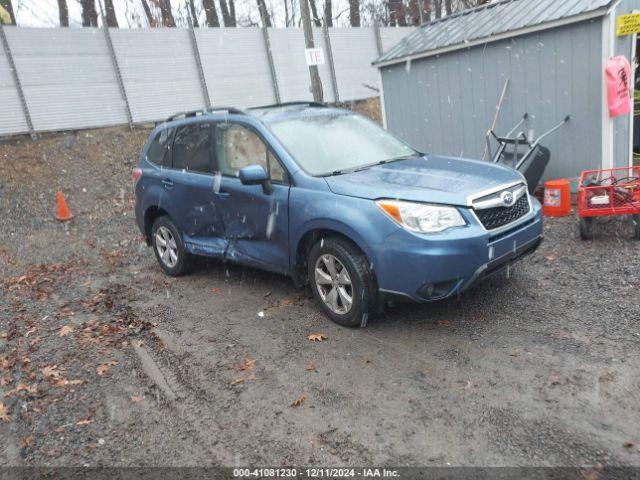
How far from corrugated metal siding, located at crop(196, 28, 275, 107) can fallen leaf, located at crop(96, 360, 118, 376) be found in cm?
1237

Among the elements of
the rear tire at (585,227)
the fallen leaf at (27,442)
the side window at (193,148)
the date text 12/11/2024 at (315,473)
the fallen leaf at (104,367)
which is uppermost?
the side window at (193,148)

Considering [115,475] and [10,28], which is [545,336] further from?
[10,28]

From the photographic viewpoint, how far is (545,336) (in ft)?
13.1

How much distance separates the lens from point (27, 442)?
11.0 ft

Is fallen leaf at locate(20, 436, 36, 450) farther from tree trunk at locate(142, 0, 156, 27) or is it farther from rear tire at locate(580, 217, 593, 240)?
tree trunk at locate(142, 0, 156, 27)

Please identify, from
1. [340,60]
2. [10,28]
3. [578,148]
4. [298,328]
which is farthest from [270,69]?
[298,328]

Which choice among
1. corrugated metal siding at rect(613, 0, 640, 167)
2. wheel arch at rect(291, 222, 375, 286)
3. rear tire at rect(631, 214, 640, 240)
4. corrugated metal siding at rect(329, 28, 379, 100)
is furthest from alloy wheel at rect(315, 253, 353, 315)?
corrugated metal siding at rect(329, 28, 379, 100)

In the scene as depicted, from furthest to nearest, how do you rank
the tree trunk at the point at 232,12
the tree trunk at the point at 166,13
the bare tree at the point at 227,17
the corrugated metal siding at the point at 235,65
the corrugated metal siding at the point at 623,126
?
the tree trunk at the point at 232,12 → the bare tree at the point at 227,17 → the tree trunk at the point at 166,13 → the corrugated metal siding at the point at 235,65 → the corrugated metal siding at the point at 623,126

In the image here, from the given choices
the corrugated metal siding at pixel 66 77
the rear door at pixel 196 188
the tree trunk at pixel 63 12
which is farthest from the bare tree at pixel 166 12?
the rear door at pixel 196 188

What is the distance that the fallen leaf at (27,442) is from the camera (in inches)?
130

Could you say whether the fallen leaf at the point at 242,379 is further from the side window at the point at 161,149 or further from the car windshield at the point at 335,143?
the side window at the point at 161,149

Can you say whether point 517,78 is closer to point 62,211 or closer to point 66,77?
point 62,211

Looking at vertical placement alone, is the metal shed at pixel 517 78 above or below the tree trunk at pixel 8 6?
below

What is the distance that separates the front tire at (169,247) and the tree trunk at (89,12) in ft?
55.4
